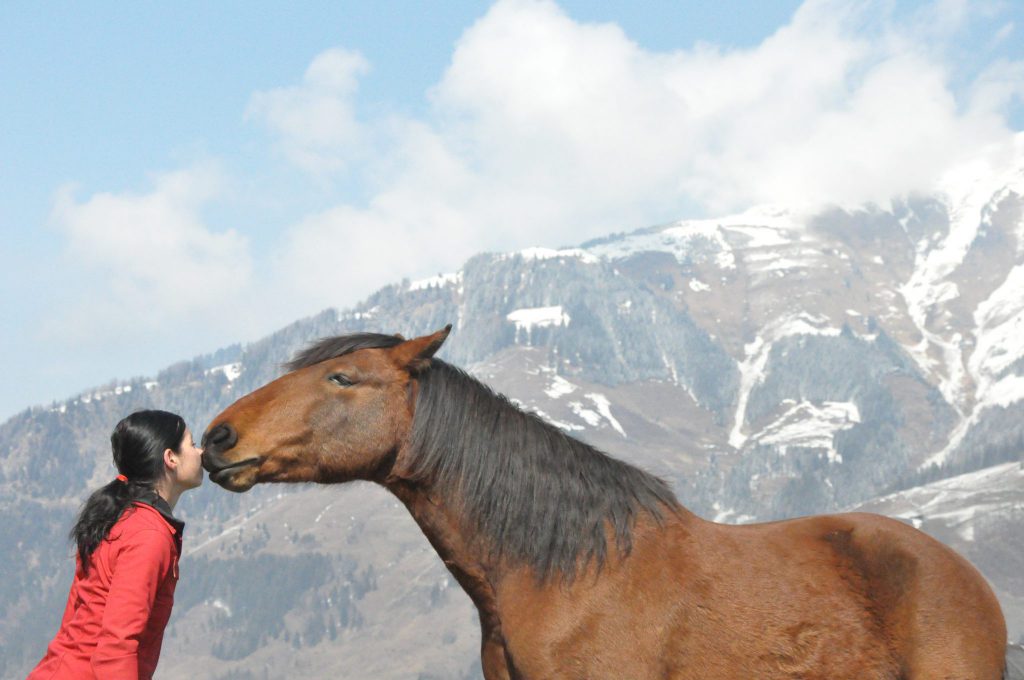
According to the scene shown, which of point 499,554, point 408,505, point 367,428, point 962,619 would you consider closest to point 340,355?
point 367,428

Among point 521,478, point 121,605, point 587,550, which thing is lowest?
point 121,605

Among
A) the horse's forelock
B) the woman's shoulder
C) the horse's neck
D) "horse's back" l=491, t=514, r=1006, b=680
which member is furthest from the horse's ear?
the woman's shoulder

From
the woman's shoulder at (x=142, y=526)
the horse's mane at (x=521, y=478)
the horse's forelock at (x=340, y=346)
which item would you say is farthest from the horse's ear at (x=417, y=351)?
the woman's shoulder at (x=142, y=526)

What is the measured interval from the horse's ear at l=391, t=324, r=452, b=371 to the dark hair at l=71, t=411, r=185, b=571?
217 centimetres

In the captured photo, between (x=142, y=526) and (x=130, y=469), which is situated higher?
(x=130, y=469)

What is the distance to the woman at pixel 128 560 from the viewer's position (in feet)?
27.0

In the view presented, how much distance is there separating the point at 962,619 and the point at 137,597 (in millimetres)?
7172

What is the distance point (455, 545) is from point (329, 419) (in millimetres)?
1725

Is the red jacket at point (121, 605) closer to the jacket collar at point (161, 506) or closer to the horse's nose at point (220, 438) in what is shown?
the jacket collar at point (161, 506)

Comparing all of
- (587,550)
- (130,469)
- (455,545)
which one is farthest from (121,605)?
(587,550)

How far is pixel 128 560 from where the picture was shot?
27.5 feet

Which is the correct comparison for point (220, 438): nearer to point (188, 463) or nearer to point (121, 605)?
point (188, 463)

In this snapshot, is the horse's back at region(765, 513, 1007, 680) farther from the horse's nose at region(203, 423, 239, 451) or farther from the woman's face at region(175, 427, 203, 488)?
the woman's face at region(175, 427, 203, 488)

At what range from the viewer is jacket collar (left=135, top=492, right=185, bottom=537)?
346 inches
